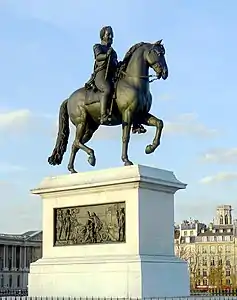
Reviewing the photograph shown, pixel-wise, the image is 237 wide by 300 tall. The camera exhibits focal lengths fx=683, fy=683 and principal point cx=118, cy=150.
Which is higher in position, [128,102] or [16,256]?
[128,102]

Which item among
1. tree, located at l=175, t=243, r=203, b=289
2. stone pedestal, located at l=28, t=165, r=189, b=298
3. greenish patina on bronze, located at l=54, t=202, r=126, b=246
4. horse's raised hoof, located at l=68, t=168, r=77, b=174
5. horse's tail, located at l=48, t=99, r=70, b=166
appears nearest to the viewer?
stone pedestal, located at l=28, t=165, r=189, b=298

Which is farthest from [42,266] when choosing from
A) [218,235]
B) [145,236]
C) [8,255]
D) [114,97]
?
[218,235]

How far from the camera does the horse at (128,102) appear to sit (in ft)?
59.0

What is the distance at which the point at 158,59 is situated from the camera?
1784 centimetres

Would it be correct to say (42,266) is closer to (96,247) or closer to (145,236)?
(96,247)

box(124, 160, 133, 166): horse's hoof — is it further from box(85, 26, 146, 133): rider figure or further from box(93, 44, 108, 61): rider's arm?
box(93, 44, 108, 61): rider's arm

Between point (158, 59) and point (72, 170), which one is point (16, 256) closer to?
point (72, 170)

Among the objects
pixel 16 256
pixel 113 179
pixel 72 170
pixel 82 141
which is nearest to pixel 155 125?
pixel 113 179

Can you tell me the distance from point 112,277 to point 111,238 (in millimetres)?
1068

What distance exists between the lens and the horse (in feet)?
59.0

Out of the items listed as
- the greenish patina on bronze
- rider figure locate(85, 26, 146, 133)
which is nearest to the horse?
rider figure locate(85, 26, 146, 133)

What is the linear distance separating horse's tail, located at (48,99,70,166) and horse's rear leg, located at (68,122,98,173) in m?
0.77

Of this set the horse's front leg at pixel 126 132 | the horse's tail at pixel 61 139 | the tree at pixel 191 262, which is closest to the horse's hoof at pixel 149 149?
the horse's front leg at pixel 126 132

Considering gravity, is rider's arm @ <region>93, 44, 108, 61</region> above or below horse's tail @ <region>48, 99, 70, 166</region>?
above
